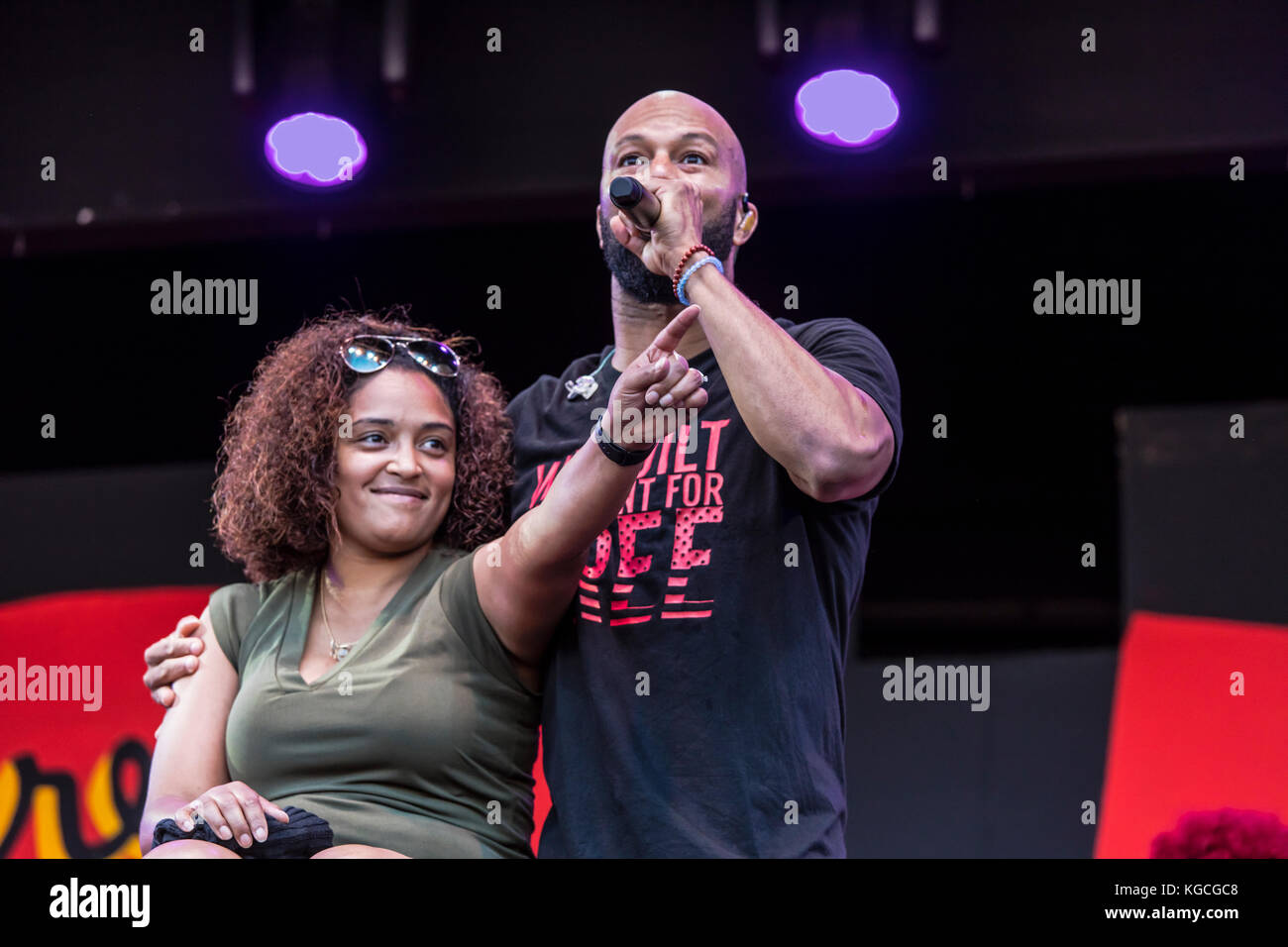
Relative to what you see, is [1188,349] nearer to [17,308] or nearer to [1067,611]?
[1067,611]

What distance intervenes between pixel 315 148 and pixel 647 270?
1.18 metres

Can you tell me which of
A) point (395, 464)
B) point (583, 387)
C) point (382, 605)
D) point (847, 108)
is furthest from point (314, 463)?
point (847, 108)

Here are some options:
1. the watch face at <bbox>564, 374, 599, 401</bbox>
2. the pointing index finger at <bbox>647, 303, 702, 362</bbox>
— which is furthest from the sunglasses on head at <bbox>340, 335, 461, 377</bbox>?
the pointing index finger at <bbox>647, 303, 702, 362</bbox>

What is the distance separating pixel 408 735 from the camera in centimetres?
189

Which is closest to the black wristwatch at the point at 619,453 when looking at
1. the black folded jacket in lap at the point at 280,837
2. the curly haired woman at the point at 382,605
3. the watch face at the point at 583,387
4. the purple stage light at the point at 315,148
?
the curly haired woman at the point at 382,605

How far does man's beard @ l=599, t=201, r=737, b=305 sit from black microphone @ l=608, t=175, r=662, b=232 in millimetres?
171

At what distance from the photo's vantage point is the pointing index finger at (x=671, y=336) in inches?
69.5

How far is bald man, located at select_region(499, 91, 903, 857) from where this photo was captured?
1845 mm

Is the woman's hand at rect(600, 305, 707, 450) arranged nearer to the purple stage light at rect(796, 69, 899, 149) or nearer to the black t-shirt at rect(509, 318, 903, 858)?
the black t-shirt at rect(509, 318, 903, 858)

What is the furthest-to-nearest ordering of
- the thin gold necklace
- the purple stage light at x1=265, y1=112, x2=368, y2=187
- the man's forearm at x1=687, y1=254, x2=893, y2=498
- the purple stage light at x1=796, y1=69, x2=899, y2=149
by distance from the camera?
1. the purple stage light at x1=265, y1=112, x2=368, y2=187
2. the purple stage light at x1=796, y1=69, x2=899, y2=149
3. the thin gold necklace
4. the man's forearm at x1=687, y1=254, x2=893, y2=498

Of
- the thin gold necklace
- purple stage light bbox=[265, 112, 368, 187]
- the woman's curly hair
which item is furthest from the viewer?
purple stage light bbox=[265, 112, 368, 187]
